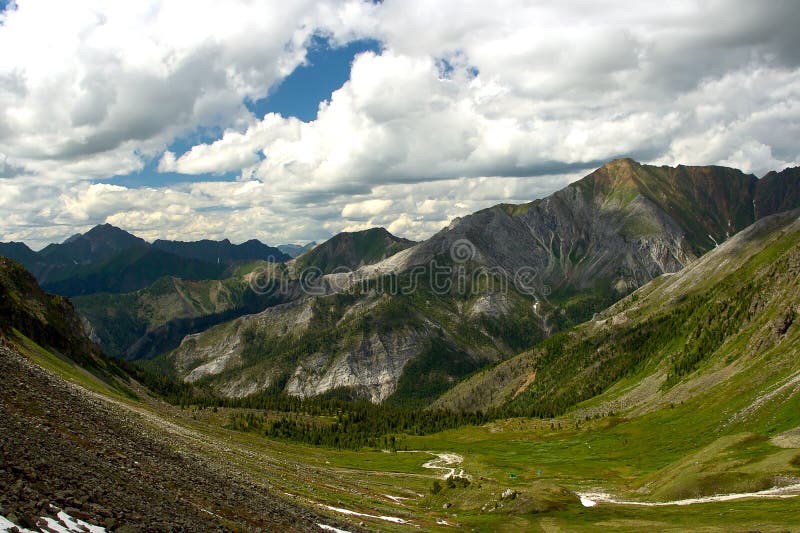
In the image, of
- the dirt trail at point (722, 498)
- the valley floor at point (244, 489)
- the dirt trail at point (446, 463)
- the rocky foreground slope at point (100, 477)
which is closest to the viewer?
the rocky foreground slope at point (100, 477)

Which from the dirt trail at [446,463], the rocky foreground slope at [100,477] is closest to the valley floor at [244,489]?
the rocky foreground slope at [100,477]

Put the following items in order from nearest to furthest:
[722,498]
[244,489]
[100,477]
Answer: [100,477] < [244,489] < [722,498]

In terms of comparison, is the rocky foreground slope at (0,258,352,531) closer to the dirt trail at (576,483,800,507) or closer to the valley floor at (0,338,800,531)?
the valley floor at (0,338,800,531)

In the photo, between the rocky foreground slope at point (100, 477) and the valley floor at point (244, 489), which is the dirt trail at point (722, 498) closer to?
the valley floor at point (244, 489)

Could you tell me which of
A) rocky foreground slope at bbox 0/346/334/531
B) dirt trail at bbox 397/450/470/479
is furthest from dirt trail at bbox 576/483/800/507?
rocky foreground slope at bbox 0/346/334/531

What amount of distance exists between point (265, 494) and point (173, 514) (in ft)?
82.0

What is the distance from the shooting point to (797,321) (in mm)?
192125

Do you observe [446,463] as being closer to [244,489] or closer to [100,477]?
[244,489]

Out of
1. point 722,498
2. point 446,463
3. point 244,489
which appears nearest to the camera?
point 244,489

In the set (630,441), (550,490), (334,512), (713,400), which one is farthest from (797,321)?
(334,512)

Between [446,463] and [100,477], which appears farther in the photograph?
[446,463]

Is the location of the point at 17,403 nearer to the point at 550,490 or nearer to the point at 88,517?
the point at 88,517

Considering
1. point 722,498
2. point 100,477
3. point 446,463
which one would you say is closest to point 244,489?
point 100,477

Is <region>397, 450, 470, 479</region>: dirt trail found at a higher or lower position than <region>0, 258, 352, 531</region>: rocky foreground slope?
lower
